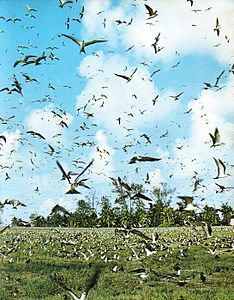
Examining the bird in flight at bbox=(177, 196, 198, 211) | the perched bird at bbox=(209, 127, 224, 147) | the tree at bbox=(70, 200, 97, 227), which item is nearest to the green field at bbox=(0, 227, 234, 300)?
the bird in flight at bbox=(177, 196, 198, 211)

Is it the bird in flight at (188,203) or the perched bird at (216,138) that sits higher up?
the perched bird at (216,138)

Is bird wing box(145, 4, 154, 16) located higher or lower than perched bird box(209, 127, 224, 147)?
higher

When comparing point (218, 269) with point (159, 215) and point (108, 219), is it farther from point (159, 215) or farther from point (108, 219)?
point (159, 215)

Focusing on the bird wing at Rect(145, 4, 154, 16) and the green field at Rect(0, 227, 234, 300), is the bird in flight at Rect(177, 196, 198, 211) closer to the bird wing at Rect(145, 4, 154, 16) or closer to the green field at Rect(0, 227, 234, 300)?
the green field at Rect(0, 227, 234, 300)

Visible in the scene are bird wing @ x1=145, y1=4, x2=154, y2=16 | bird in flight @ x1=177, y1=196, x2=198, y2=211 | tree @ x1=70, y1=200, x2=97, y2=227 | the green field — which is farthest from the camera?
tree @ x1=70, y1=200, x2=97, y2=227

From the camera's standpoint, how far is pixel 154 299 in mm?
4191

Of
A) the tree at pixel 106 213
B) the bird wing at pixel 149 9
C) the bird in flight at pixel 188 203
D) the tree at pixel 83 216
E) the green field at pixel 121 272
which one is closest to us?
the bird in flight at pixel 188 203

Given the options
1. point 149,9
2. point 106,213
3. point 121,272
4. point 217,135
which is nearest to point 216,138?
point 217,135

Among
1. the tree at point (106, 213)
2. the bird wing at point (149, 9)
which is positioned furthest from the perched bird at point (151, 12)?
the tree at point (106, 213)

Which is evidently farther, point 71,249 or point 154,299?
point 71,249

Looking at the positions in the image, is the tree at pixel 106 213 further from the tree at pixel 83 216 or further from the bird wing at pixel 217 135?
the bird wing at pixel 217 135

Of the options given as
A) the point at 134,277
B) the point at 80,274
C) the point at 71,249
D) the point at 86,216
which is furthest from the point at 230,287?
the point at 86,216

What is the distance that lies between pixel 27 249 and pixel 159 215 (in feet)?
41.1

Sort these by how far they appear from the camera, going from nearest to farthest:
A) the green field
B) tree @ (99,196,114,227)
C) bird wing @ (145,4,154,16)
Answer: bird wing @ (145,4,154,16), the green field, tree @ (99,196,114,227)
